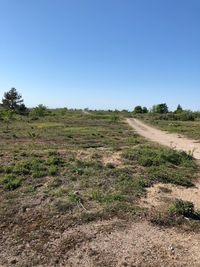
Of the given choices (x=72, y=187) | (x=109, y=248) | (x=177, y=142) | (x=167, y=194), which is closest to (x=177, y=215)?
(x=167, y=194)

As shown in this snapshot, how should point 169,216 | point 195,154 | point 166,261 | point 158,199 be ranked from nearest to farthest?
point 166,261, point 169,216, point 158,199, point 195,154

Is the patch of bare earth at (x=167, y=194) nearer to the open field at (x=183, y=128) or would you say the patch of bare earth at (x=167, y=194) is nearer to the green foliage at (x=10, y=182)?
the green foliage at (x=10, y=182)

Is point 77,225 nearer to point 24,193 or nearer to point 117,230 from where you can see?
point 117,230

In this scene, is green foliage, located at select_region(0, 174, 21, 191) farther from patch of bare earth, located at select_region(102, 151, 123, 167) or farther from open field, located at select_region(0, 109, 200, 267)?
patch of bare earth, located at select_region(102, 151, 123, 167)

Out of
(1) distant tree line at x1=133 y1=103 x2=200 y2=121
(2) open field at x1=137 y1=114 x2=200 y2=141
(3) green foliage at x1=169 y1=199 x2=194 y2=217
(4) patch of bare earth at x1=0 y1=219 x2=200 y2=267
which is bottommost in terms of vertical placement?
(4) patch of bare earth at x1=0 y1=219 x2=200 y2=267

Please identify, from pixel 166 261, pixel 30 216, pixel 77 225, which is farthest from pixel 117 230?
pixel 30 216

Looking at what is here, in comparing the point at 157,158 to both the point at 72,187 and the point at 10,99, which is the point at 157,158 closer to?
the point at 72,187

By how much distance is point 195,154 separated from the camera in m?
13.6

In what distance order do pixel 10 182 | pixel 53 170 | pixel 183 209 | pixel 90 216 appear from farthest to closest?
1. pixel 53 170
2. pixel 10 182
3. pixel 183 209
4. pixel 90 216

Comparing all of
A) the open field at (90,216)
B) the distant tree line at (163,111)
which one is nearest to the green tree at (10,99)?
the distant tree line at (163,111)

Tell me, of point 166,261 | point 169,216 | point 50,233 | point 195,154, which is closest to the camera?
point 166,261

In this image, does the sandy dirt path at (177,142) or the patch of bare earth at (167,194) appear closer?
the patch of bare earth at (167,194)

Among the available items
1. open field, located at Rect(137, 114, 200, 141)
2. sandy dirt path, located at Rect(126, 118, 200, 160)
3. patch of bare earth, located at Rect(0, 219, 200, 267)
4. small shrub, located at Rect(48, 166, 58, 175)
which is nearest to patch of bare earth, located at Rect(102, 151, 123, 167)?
small shrub, located at Rect(48, 166, 58, 175)

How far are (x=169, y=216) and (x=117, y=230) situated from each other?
1.38m
